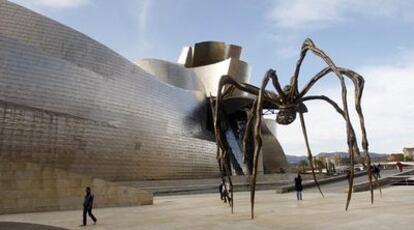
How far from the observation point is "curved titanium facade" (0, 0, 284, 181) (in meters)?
23.1

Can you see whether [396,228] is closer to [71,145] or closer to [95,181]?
[95,181]

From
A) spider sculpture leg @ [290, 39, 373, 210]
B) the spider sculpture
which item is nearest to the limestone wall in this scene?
the spider sculpture

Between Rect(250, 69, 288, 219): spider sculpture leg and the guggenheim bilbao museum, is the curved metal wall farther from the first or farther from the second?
Rect(250, 69, 288, 219): spider sculpture leg

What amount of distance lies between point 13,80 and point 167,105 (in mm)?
14788

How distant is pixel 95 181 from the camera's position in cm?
1605

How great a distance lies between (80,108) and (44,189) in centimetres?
1271

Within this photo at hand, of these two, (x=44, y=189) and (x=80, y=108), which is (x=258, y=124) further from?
(x=80, y=108)

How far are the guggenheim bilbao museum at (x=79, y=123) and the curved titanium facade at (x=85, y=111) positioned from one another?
2.4 inches

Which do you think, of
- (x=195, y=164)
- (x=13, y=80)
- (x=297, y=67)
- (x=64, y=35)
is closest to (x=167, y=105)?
(x=195, y=164)

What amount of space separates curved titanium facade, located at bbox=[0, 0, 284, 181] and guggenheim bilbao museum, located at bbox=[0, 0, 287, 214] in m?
0.06

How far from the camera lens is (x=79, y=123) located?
2606 centimetres

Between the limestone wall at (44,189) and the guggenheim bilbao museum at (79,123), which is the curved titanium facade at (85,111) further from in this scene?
the limestone wall at (44,189)

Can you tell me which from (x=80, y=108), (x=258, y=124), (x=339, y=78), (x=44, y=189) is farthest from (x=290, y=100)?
(x=80, y=108)

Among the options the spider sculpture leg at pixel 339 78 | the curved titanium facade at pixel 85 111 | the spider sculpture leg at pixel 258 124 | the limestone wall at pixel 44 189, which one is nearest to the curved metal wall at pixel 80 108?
the curved titanium facade at pixel 85 111
